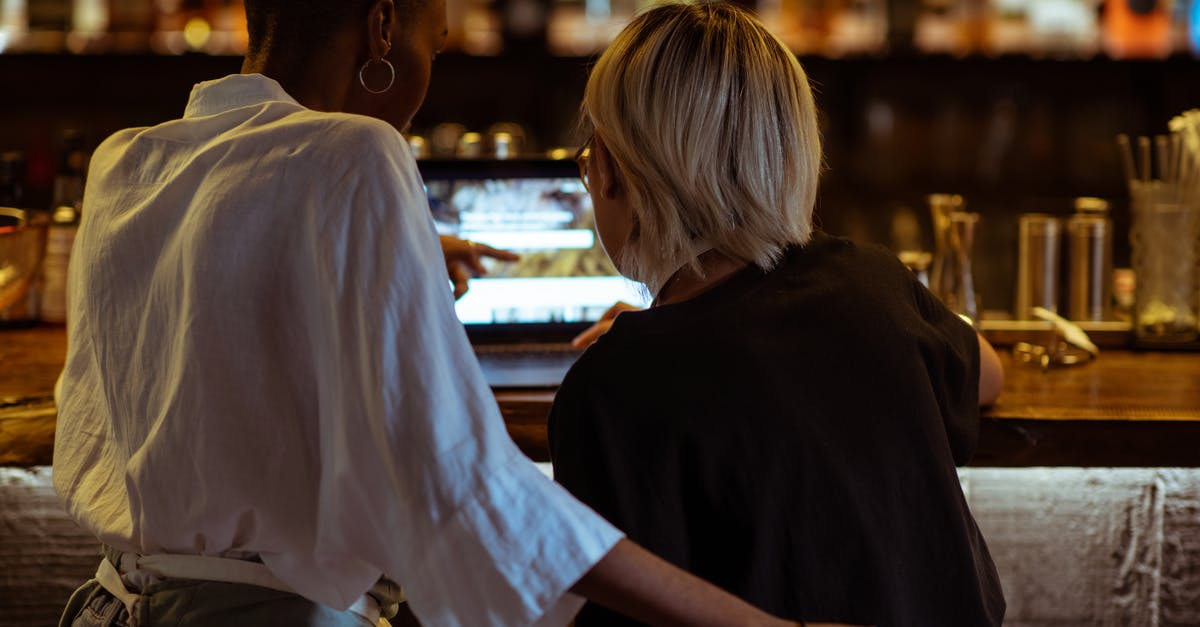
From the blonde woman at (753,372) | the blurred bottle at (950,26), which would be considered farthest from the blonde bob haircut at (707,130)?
the blurred bottle at (950,26)

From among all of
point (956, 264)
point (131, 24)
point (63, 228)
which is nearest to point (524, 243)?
point (956, 264)

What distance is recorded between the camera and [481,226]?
1.70m

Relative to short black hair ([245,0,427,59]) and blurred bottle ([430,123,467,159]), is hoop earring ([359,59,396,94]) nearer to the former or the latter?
short black hair ([245,0,427,59])

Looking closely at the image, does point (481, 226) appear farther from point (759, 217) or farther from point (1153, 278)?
point (1153, 278)

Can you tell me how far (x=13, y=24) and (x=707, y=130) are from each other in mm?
2775

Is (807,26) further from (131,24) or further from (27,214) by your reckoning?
(27,214)

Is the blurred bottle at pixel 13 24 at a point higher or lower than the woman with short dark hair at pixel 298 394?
higher

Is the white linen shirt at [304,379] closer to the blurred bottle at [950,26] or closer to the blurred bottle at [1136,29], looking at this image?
the blurred bottle at [950,26]

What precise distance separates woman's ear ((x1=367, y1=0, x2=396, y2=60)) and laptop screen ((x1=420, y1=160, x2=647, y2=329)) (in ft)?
2.55

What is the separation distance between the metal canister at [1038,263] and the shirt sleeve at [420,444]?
136cm

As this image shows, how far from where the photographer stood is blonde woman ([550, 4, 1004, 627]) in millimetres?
854

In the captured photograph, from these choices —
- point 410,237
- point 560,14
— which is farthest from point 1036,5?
point 410,237

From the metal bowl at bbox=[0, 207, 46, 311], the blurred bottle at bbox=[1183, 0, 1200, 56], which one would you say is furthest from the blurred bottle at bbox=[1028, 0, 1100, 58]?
A: the metal bowl at bbox=[0, 207, 46, 311]

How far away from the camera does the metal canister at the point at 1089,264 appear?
1883 mm
